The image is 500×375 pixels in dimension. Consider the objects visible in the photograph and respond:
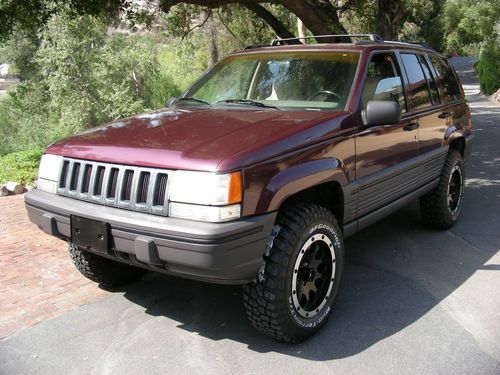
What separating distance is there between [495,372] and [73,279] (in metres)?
3.23

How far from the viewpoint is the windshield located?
3979mm

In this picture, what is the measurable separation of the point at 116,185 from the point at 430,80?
3398 millimetres

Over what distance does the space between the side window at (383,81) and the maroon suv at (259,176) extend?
0.05 feet

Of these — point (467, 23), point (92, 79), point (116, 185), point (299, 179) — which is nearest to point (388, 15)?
point (299, 179)

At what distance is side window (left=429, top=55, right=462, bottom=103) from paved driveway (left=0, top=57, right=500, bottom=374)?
5.47 feet

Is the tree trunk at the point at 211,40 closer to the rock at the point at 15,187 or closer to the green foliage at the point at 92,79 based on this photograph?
the green foliage at the point at 92,79

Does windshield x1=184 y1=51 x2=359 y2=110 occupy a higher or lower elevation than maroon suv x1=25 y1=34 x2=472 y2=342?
higher

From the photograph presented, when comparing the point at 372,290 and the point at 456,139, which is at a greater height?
the point at 456,139

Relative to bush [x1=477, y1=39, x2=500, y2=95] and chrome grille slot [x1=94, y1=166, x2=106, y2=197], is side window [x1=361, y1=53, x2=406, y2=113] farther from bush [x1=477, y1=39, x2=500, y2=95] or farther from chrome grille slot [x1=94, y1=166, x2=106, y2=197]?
bush [x1=477, y1=39, x2=500, y2=95]

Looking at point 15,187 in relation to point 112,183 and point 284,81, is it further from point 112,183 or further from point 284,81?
point 112,183

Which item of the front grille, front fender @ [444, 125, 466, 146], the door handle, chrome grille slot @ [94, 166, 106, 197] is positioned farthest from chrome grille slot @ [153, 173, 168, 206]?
front fender @ [444, 125, 466, 146]

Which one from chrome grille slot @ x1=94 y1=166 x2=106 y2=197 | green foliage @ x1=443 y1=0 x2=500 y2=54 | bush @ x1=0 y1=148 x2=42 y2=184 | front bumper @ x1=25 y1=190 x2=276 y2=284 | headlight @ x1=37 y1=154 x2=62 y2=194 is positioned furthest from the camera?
green foliage @ x1=443 y1=0 x2=500 y2=54

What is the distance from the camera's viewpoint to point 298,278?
3.36 m

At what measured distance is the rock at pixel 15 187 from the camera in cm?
772
